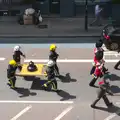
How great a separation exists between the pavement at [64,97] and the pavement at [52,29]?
4.77m

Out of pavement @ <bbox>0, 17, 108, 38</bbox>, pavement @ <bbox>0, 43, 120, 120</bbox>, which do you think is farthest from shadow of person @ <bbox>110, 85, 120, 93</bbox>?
pavement @ <bbox>0, 17, 108, 38</bbox>

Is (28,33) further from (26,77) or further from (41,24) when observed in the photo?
(26,77)

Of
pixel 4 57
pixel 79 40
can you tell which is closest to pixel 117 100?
pixel 4 57

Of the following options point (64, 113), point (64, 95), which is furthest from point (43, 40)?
point (64, 113)

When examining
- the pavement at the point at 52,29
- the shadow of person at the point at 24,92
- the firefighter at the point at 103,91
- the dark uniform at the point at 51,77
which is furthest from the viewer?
the pavement at the point at 52,29

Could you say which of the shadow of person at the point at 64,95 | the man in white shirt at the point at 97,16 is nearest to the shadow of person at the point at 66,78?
the shadow of person at the point at 64,95

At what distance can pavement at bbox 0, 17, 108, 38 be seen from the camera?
22.7m

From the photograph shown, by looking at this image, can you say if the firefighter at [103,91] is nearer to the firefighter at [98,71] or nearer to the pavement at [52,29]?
the firefighter at [98,71]

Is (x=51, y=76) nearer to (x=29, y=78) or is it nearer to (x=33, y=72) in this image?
(x=33, y=72)

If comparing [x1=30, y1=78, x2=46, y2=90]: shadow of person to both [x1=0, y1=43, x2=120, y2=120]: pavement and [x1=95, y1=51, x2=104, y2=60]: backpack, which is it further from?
[x1=95, y1=51, x2=104, y2=60]: backpack

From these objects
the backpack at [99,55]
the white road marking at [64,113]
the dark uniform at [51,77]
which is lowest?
the white road marking at [64,113]

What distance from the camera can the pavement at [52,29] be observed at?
22688 mm

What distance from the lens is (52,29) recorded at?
2416 centimetres

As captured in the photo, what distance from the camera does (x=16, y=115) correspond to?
11961 mm
